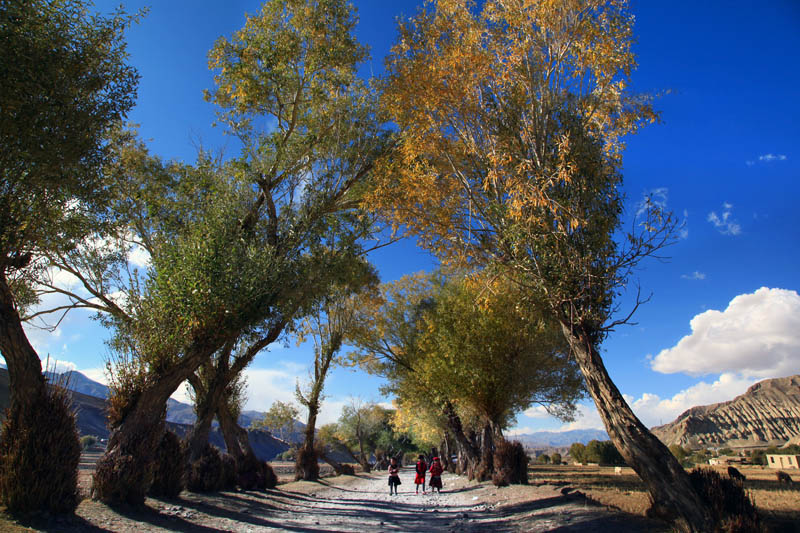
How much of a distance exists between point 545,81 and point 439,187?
12.5 feet

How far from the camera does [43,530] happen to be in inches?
269

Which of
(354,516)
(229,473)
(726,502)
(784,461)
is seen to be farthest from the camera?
(784,461)

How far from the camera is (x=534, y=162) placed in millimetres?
10031

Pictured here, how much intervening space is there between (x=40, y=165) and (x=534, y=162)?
1095cm

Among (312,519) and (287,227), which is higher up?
(287,227)

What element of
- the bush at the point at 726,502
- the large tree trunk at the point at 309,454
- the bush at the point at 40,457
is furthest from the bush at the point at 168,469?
the large tree trunk at the point at 309,454

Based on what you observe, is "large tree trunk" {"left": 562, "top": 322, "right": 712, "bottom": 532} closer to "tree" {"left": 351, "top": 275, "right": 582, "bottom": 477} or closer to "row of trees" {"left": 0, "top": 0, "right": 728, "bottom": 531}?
"row of trees" {"left": 0, "top": 0, "right": 728, "bottom": 531}

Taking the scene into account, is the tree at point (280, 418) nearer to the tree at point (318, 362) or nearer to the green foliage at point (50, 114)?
the tree at point (318, 362)

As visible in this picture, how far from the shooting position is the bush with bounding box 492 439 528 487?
59.7ft

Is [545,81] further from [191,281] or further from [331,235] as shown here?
[191,281]

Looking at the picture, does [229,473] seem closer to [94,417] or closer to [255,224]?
[255,224]

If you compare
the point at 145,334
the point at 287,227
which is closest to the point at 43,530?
the point at 145,334

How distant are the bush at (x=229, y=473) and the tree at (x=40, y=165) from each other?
889 cm

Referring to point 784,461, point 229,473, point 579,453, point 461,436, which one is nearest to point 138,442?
point 229,473
